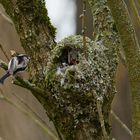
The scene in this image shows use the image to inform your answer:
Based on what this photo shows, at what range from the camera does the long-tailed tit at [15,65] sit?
5.60ft

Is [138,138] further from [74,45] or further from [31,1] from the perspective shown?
[31,1]

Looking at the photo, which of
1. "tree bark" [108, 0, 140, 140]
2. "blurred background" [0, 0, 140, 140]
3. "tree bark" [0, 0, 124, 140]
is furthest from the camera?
"blurred background" [0, 0, 140, 140]

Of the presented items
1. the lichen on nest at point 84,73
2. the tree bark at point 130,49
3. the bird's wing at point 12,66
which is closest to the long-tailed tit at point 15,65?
the bird's wing at point 12,66

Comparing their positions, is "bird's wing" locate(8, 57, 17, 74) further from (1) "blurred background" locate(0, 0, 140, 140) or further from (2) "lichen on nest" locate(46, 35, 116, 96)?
(1) "blurred background" locate(0, 0, 140, 140)

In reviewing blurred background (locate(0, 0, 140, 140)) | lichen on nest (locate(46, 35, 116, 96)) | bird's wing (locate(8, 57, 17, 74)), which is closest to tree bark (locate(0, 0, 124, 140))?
lichen on nest (locate(46, 35, 116, 96))

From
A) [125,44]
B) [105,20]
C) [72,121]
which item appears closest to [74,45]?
[105,20]

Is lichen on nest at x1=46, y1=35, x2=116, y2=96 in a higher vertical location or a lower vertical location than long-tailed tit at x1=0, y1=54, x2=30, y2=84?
lower

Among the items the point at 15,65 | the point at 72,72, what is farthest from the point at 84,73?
the point at 15,65

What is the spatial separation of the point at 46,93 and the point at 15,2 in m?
0.36

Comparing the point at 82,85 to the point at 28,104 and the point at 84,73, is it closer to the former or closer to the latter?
the point at 84,73

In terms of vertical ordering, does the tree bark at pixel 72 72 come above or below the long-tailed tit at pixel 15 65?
below

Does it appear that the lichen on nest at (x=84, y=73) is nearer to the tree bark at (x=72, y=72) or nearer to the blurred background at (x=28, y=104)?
the tree bark at (x=72, y=72)

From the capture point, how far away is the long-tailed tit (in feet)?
5.60

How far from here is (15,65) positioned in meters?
1.73
